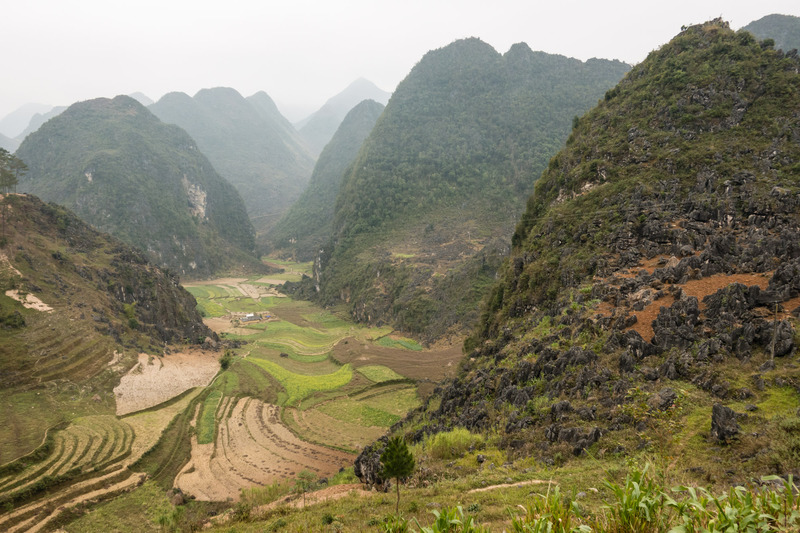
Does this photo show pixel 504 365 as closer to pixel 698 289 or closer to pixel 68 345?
pixel 698 289

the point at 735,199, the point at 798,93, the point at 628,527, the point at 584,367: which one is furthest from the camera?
the point at 798,93

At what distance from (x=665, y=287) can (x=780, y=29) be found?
119152 millimetres

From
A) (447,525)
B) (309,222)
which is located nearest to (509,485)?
(447,525)

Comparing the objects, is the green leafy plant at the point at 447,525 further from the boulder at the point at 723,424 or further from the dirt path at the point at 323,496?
the dirt path at the point at 323,496

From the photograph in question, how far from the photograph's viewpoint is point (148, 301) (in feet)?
188

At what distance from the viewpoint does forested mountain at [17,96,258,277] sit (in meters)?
116

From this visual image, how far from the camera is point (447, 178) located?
113m

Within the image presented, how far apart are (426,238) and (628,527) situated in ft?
292

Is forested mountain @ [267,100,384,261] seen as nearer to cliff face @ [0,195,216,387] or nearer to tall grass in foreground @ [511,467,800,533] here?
cliff face @ [0,195,216,387]

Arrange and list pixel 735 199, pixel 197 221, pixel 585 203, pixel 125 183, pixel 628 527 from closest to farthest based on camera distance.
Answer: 1. pixel 628 527
2. pixel 735 199
3. pixel 585 203
4. pixel 125 183
5. pixel 197 221

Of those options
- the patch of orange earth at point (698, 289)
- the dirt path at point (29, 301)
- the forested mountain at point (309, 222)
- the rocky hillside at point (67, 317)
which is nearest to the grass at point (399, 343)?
the rocky hillside at point (67, 317)

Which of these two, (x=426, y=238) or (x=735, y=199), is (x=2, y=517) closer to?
(x=735, y=199)

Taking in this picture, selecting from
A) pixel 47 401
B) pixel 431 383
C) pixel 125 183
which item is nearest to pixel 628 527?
pixel 431 383

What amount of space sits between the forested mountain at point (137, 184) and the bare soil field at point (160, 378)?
83.3 meters
